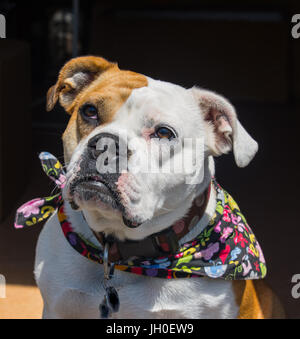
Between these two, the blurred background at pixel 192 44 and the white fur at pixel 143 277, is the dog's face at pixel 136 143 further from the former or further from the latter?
the blurred background at pixel 192 44

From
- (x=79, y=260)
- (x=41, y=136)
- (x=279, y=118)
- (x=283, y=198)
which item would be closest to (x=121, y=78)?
(x=79, y=260)

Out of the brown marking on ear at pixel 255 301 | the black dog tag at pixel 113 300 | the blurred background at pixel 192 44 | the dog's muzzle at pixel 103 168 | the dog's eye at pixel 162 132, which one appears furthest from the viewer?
the blurred background at pixel 192 44

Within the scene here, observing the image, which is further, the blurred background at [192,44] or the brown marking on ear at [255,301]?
the blurred background at [192,44]

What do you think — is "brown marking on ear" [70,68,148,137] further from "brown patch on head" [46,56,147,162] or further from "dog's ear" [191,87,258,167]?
"dog's ear" [191,87,258,167]

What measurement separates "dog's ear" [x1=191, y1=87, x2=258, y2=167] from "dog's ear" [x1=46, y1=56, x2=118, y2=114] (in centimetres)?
45

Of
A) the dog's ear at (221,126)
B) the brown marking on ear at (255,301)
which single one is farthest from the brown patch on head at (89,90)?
the brown marking on ear at (255,301)

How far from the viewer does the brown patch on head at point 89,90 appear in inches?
97.2

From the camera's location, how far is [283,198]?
19.6ft

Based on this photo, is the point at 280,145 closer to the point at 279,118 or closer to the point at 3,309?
the point at 279,118

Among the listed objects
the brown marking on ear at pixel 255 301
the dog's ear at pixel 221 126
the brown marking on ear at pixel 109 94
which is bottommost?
the brown marking on ear at pixel 255 301

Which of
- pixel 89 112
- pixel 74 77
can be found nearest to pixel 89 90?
pixel 74 77

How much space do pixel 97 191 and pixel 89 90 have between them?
602 mm

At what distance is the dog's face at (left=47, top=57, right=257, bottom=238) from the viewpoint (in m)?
2.31
